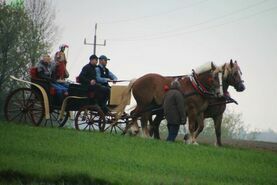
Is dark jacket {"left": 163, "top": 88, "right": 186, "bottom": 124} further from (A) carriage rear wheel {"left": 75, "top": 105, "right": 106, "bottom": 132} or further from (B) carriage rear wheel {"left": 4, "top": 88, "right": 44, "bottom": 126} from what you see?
(B) carriage rear wheel {"left": 4, "top": 88, "right": 44, "bottom": 126}

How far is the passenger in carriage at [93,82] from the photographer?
62.1 feet

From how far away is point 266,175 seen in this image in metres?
13.8

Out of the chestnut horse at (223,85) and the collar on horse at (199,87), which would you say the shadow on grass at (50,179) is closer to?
the collar on horse at (199,87)

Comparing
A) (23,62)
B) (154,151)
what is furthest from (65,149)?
(23,62)

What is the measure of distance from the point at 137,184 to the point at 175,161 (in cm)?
289

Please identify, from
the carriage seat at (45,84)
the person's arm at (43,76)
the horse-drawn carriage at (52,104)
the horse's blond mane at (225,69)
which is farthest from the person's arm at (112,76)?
the horse's blond mane at (225,69)

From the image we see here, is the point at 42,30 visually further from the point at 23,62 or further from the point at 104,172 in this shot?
the point at 104,172

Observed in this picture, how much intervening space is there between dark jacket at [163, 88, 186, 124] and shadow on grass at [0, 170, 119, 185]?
23.0 ft

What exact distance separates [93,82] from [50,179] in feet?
26.0

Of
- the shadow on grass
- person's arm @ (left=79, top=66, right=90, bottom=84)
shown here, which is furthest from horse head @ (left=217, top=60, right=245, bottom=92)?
the shadow on grass

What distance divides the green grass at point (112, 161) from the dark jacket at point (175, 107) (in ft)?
5.36

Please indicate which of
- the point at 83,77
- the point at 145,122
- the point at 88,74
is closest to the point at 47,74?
the point at 83,77

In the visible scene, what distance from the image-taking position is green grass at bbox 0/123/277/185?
11.3 meters

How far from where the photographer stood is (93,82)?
18875 millimetres
